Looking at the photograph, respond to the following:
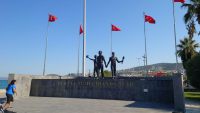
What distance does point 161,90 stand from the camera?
605 inches

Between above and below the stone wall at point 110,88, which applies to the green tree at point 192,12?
above

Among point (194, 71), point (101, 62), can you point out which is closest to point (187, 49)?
point (194, 71)

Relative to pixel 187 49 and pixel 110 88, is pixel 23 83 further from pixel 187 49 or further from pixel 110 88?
pixel 187 49

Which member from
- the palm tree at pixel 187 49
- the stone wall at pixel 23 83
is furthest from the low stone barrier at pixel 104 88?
the palm tree at pixel 187 49

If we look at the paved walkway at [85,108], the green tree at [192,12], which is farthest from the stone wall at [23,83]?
the green tree at [192,12]

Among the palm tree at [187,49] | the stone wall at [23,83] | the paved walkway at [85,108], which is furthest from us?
the palm tree at [187,49]

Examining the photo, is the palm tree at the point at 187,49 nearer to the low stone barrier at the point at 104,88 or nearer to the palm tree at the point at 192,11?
the palm tree at the point at 192,11

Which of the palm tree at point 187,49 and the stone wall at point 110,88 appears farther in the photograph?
the palm tree at point 187,49

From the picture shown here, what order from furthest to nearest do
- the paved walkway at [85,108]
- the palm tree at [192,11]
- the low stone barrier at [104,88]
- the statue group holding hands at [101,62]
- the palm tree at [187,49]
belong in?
the palm tree at [187,49], the palm tree at [192,11], the statue group holding hands at [101,62], the low stone barrier at [104,88], the paved walkway at [85,108]

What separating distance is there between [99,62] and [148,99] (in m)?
4.59

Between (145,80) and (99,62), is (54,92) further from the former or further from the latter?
(145,80)

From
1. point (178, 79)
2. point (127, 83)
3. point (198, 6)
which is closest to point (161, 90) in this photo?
point (127, 83)

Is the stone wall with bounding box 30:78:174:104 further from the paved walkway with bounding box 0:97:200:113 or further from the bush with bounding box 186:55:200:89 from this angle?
the bush with bounding box 186:55:200:89

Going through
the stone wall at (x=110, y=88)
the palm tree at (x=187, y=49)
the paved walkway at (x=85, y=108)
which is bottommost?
the paved walkway at (x=85, y=108)
